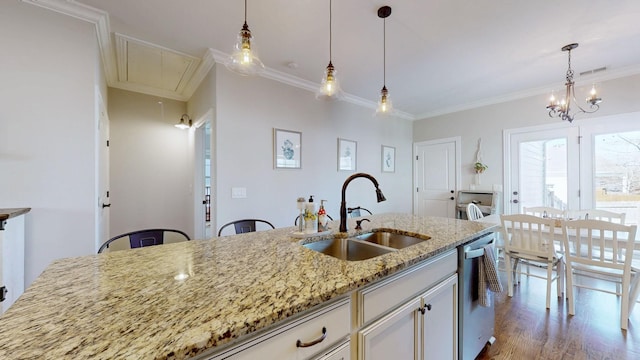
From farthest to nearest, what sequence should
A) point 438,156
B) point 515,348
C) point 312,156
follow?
point 438,156 < point 312,156 < point 515,348

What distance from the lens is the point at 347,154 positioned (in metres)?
4.30

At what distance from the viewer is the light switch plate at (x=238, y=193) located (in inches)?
118

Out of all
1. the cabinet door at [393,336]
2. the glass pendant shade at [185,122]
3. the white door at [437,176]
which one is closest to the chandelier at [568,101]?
the white door at [437,176]

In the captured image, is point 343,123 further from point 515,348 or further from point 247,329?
point 247,329

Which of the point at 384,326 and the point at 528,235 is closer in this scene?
the point at 384,326

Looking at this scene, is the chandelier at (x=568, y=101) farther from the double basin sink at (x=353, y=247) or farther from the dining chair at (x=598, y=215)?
the double basin sink at (x=353, y=247)

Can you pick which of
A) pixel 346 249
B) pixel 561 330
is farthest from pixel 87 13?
pixel 561 330

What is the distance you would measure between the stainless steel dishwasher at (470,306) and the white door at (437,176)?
3553 millimetres

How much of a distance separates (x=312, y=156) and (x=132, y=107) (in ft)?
9.25

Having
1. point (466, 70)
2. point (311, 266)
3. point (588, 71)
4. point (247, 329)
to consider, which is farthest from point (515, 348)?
point (588, 71)

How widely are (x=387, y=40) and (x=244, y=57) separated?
1681 millimetres

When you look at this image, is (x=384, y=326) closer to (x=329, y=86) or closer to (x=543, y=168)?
(x=329, y=86)

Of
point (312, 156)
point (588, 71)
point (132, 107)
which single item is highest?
point (588, 71)

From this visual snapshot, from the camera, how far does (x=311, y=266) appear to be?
1.03 meters
